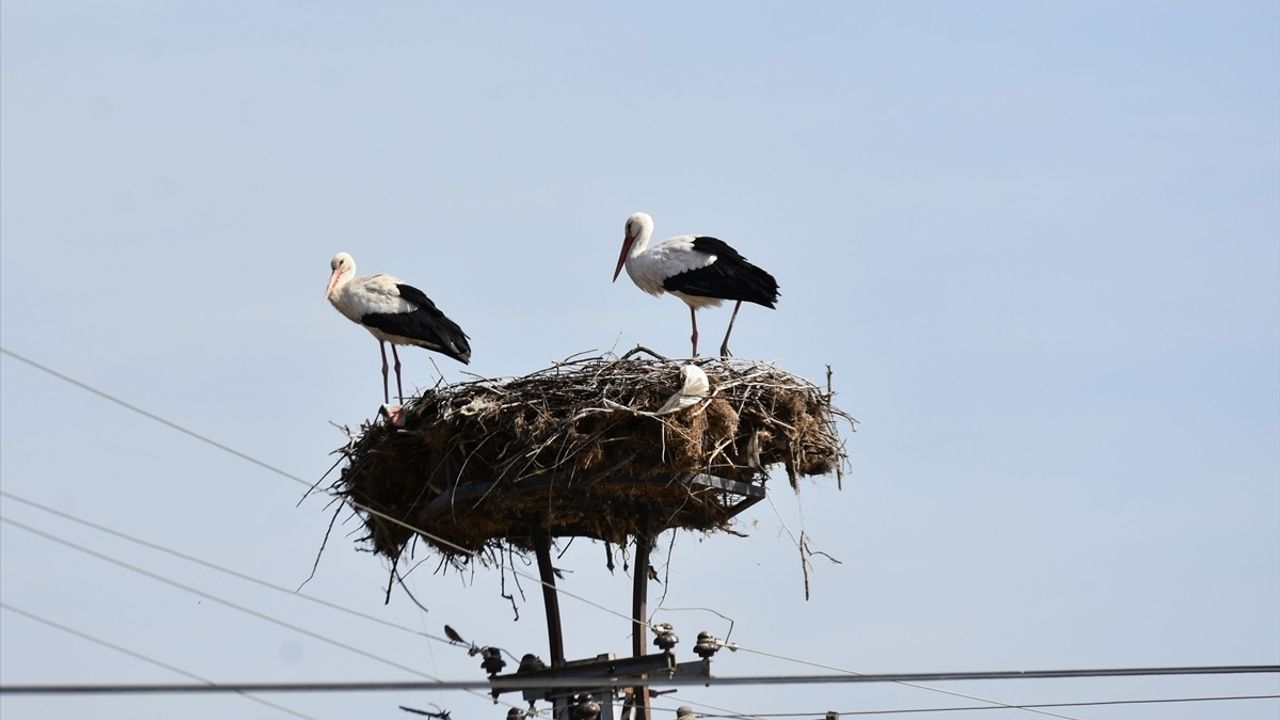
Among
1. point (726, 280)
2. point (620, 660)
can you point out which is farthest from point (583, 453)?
point (726, 280)

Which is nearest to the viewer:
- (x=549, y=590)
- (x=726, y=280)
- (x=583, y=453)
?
(x=583, y=453)

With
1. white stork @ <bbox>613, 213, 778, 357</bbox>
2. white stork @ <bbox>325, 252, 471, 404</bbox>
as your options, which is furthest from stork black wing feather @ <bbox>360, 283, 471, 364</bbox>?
white stork @ <bbox>613, 213, 778, 357</bbox>

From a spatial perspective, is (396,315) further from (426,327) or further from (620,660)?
(620,660)

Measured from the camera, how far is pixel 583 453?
1042 centimetres

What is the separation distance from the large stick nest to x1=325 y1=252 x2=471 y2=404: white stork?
1928 millimetres

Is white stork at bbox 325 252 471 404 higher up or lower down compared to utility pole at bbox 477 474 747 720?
higher up

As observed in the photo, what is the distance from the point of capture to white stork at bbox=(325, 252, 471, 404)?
13352mm

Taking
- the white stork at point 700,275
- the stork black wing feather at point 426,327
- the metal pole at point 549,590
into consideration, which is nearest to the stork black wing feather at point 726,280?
the white stork at point 700,275

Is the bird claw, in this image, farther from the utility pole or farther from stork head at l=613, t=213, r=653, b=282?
stork head at l=613, t=213, r=653, b=282

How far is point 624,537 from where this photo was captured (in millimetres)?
11672

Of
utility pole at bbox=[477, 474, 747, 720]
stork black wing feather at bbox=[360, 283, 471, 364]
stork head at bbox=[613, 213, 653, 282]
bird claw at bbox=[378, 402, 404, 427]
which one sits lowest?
utility pole at bbox=[477, 474, 747, 720]

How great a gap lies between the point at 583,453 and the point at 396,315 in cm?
353

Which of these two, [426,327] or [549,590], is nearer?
[549,590]

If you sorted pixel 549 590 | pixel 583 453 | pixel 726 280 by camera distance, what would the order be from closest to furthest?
pixel 583 453, pixel 549 590, pixel 726 280
